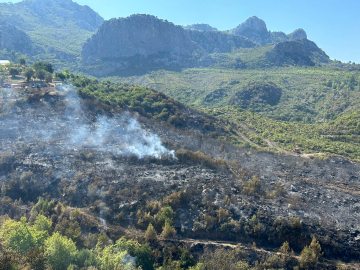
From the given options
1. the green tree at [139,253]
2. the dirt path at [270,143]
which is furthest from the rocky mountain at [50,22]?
the green tree at [139,253]

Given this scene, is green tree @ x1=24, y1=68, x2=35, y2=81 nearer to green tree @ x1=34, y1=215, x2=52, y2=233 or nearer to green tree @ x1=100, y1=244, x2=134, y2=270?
green tree @ x1=34, y1=215, x2=52, y2=233

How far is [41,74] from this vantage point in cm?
4250

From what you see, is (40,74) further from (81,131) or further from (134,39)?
(134,39)

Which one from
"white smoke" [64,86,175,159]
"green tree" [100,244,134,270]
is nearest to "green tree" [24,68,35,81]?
"white smoke" [64,86,175,159]

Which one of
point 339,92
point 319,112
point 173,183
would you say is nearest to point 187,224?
point 173,183

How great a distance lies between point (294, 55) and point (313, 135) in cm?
8957

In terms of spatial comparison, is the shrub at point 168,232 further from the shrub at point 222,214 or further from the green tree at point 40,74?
the green tree at point 40,74

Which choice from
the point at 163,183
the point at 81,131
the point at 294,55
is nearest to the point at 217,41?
the point at 294,55

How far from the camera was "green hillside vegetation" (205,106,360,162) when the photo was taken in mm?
39156

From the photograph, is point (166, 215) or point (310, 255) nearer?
point (310, 255)

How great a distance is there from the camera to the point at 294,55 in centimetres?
11994

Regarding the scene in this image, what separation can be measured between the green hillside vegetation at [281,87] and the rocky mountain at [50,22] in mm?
55083

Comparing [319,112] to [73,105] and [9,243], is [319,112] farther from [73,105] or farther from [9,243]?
[9,243]

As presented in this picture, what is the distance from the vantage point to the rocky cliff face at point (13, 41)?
106688 millimetres
